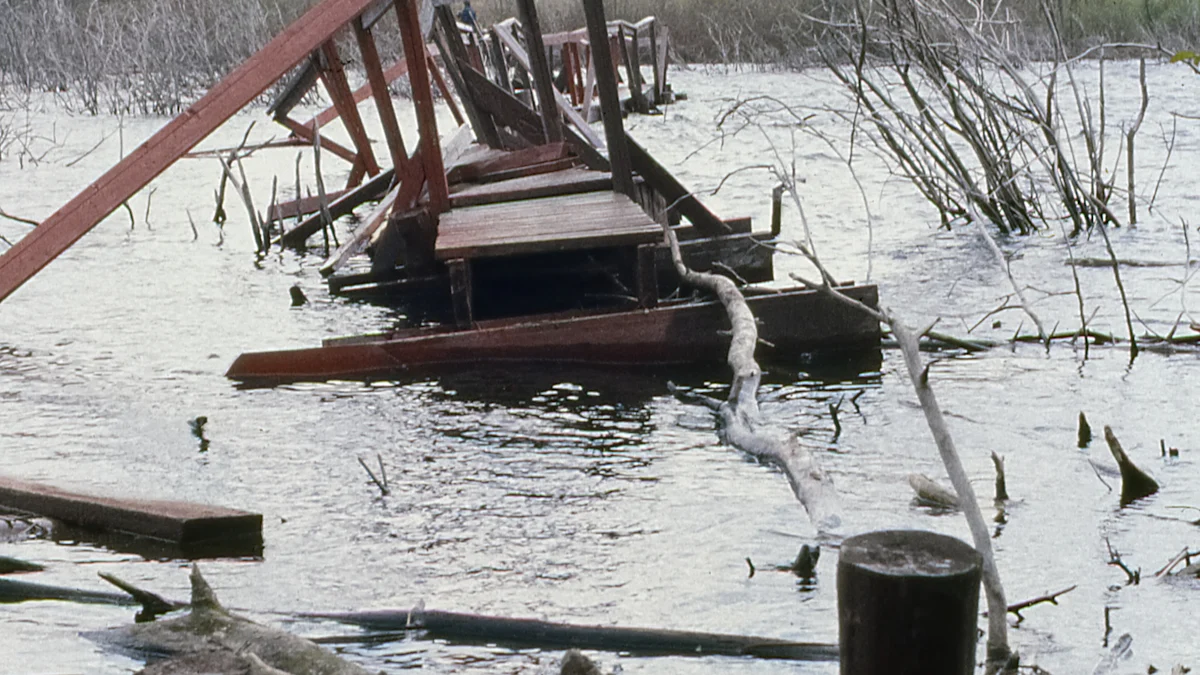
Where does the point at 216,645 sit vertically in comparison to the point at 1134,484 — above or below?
above

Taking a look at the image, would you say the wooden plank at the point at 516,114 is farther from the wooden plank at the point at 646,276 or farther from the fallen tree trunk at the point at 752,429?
the wooden plank at the point at 646,276

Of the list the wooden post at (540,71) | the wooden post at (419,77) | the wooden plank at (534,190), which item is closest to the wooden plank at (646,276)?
the wooden post at (419,77)

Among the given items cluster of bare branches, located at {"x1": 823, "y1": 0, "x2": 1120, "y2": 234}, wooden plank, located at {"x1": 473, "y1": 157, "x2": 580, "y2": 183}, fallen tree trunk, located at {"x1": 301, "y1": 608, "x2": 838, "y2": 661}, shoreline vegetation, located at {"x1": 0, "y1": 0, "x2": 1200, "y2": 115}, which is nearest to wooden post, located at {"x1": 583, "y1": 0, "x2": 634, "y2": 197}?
cluster of bare branches, located at {"x1": 823, "y1": 0, "x2": 1120, "y2": 234}

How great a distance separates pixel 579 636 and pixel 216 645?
0.95 m

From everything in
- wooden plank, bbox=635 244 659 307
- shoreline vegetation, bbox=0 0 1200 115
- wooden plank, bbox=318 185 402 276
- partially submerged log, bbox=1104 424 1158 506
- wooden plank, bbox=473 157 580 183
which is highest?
shoreline vegetation, bbox=0 0 1200 115

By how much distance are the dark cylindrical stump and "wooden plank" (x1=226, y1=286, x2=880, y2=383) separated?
5038mm

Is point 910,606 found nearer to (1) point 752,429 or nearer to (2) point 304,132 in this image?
(1) point 752,429

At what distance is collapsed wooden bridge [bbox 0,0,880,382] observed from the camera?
7.08 m

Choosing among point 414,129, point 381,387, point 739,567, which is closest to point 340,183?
point 414,129

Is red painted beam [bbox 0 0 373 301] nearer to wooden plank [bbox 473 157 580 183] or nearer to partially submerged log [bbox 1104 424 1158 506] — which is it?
wooden plank [bbox 473 157 580 183]

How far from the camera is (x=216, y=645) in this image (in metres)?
3.52

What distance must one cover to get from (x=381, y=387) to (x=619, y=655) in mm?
3783

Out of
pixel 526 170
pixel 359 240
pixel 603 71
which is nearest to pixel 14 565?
pixel 603 71

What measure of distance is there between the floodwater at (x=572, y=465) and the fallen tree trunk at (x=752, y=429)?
0.17 meters
